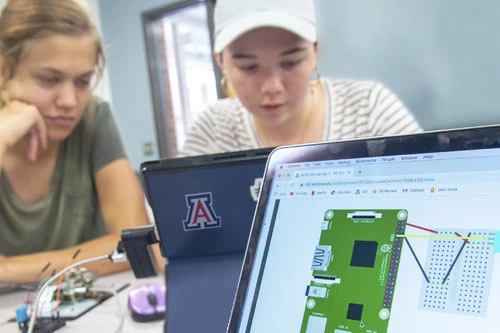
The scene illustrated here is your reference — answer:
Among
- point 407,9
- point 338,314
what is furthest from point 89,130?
point 407,9

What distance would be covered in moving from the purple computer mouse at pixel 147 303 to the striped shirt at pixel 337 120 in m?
0.45

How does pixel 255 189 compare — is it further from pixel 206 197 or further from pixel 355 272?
pixel 355 272

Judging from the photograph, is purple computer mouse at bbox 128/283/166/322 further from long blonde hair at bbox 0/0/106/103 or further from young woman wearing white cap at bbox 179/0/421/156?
long blonde hair at bbox 0/0/106/103

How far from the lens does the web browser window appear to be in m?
0.32

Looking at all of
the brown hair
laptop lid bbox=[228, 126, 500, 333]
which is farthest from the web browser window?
the brown hair

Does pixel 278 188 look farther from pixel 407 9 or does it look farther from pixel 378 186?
A: pixel 407 9

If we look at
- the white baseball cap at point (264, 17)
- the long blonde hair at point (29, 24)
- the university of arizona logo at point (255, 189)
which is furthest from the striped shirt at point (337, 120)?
the university of arizona logo at point (255, 189)

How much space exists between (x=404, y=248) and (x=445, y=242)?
31mm

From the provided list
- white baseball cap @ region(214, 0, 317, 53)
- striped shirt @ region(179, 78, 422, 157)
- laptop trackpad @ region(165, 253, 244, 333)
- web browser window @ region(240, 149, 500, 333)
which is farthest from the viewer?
striped shirt @ region(179, 78, 422, 157)

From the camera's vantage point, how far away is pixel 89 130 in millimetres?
1169

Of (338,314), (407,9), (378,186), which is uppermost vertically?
(407,9)

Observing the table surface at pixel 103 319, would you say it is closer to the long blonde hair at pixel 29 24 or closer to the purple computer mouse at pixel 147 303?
the purple computer mouse at pixel 147 303

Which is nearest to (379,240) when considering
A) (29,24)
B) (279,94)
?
(279,94)

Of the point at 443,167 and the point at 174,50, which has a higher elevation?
the point at 174,50
